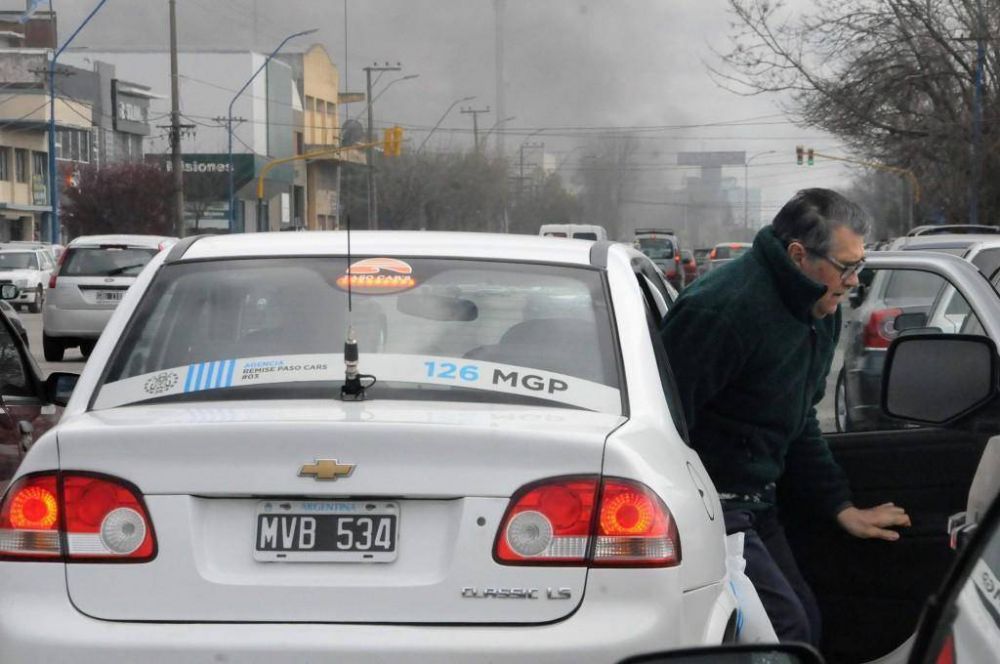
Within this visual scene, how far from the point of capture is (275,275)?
413 cm

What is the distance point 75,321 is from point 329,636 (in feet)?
64.6

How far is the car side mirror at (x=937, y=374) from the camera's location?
4.04 meters

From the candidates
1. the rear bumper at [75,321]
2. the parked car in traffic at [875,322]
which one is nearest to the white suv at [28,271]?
the rear bumper at [75,321]

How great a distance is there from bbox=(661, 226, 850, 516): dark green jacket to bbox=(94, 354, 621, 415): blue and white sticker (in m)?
0.61

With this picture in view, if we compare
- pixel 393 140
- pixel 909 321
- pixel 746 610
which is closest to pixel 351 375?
pixel 746 610

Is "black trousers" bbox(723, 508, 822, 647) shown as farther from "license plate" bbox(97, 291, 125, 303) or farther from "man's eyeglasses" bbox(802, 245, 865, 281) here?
"license plate" bbox(97, 291, 125, 303)

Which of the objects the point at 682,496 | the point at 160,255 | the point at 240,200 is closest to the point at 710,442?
the point at 682,496

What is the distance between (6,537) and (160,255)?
111 cm

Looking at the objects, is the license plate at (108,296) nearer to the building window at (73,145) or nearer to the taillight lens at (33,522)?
the taillight lens at (33,522)

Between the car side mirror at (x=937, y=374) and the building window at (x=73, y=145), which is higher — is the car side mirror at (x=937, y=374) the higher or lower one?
the lower one

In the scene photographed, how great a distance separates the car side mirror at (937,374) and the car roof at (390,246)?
2.71ft

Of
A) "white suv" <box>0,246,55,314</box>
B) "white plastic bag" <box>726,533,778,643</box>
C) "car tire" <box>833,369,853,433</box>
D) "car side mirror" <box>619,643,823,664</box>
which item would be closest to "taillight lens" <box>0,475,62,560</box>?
"white plastic bag" <box>726,533,778,643</box>

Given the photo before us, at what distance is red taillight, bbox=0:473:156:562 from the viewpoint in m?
3.37

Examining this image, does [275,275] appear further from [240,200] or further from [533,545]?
[240,200]
